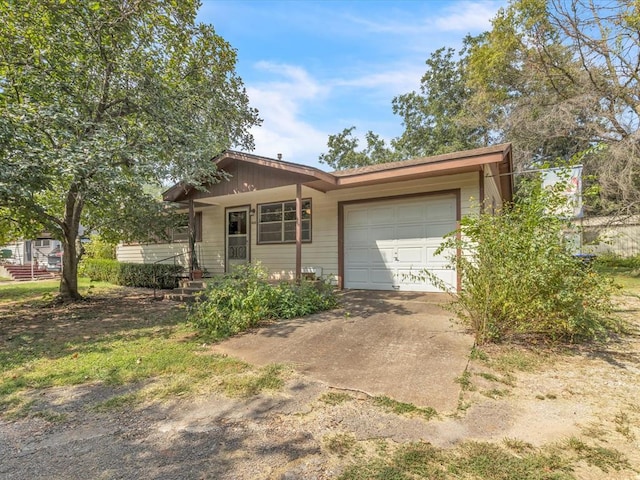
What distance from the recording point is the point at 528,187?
444cm

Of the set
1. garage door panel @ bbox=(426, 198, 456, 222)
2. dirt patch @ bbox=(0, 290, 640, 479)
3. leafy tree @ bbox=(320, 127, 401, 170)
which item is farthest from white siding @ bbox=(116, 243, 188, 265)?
Answer: leafy tree @ bbox=(320, 127, 401, 170)

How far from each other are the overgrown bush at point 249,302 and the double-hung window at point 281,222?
9.86 feet

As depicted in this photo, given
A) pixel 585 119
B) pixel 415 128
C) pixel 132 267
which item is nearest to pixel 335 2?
pixel 132 267

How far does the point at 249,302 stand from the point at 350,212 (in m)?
4.30

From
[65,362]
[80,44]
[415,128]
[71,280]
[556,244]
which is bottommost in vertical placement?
[65,362]

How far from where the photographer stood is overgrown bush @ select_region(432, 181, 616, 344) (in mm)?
4043

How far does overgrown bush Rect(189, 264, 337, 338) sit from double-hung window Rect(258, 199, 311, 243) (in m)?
3.01

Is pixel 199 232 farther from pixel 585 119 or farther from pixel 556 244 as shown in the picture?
pixel 585 119

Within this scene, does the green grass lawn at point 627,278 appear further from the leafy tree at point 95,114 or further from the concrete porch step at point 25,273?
the concrete porch step at point 25,273

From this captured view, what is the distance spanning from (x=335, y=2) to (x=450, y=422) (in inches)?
351

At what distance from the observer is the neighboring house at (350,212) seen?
24.3 feet

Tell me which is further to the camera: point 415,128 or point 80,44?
point 415,128

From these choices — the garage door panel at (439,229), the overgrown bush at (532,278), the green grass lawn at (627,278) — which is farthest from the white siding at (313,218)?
the green grass lawn at (627,278)

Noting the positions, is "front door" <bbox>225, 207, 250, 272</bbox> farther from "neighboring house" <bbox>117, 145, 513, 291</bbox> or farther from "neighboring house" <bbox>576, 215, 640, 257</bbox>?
"neighboring house" <bbox>576, 215, 640, 257</bbox>
